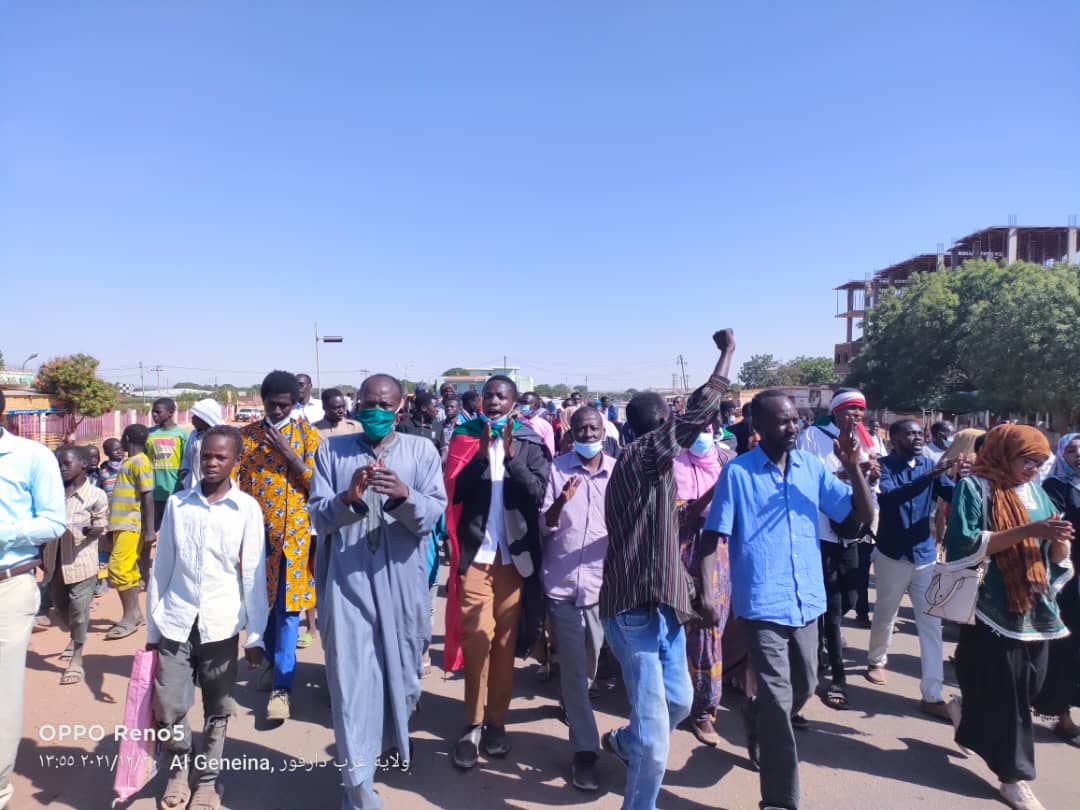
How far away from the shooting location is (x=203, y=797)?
10.7ft

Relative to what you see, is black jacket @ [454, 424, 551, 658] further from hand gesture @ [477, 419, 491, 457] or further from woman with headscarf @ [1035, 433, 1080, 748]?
woman with headscarf @ [1035, 433, 1080, 748]

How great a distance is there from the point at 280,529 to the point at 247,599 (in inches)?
41.9

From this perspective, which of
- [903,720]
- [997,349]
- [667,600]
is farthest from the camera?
[997,349]

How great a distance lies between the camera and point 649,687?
291 cm

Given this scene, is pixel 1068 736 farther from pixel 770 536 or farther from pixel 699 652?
pixel 770 536

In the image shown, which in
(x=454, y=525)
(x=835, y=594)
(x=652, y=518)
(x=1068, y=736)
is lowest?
(x=1068, y=736)

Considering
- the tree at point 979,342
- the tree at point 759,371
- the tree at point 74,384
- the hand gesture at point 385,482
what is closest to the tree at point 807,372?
the tree at point 759,371

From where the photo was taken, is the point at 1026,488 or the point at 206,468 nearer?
the point at 206,468

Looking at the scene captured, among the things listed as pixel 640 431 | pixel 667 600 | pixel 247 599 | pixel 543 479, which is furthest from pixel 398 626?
pixel 640 431

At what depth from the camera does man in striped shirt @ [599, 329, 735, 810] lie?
2.88m

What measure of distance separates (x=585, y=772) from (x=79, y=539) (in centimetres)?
408

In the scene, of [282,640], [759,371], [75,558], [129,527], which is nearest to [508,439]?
[282,640]

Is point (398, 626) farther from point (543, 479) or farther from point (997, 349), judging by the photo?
point (997, 349)

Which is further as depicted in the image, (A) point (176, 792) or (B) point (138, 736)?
(A) point (176, 792)
